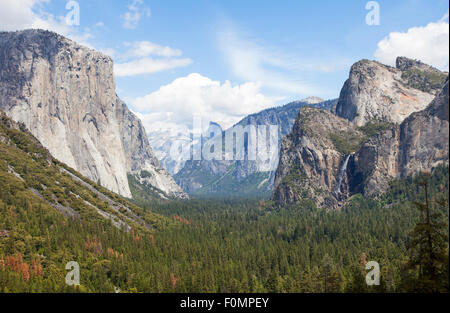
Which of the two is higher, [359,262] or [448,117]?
[448,117]

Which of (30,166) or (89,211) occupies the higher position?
(30,166)

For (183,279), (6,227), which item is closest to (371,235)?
(183,279)

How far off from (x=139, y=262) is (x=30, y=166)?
94.4 m

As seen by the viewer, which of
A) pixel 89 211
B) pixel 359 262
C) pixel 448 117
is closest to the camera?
pixel 448 117

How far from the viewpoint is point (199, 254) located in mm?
138000

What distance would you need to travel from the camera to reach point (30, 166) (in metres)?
186
